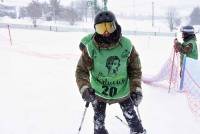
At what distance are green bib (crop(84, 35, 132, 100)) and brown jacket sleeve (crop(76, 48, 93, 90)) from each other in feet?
0.18

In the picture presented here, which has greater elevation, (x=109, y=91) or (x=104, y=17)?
(x=104, y=17)

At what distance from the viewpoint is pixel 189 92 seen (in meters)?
8.16

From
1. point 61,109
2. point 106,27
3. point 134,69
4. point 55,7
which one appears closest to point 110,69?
point 134,69

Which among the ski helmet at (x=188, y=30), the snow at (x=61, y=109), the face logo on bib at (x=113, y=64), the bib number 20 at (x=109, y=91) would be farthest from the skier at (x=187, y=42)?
the face logo on bib at (x=113, y=64)

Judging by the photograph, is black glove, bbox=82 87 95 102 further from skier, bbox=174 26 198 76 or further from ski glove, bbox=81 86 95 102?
skier, bbox=174 26 198 76

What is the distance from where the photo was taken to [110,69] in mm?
4445

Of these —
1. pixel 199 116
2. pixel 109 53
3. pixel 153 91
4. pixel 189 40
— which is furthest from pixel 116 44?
pixel 153 91

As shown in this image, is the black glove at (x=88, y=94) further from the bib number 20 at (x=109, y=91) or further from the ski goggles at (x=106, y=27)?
the ski goggles at (x=106, y=27)

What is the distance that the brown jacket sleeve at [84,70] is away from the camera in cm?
445

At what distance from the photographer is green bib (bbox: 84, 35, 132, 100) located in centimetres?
439

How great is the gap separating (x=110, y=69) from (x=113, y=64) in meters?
0.07

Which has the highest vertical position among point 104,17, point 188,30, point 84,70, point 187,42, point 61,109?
point 104,17

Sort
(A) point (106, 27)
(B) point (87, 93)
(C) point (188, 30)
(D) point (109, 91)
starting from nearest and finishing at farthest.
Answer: (A) point (106, 27) < (B) point (87, 93) < (D) point (109, 91) < (C) point (188, 30)

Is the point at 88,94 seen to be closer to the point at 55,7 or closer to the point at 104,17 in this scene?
the point at 104,17
